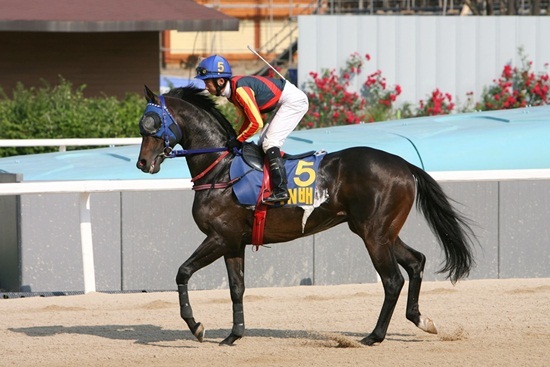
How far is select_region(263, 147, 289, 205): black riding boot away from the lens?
22.1ft

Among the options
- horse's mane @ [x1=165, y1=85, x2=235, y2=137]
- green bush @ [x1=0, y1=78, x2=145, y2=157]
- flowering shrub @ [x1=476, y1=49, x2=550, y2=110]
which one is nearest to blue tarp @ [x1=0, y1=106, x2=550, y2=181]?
green bush @ [x1=0, y1=78, x2=145, y2=157]

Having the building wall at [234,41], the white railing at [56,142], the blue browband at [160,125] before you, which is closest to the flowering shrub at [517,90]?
the white railing at [56,142]

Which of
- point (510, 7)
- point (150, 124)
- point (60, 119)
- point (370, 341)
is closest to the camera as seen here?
point (370, 341)

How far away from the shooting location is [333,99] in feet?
55.3

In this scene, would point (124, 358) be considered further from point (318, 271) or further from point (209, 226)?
point (318, 271)

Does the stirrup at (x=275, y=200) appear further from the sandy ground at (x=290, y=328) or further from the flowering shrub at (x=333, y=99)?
the flowering shrub at (x=333, y=99)

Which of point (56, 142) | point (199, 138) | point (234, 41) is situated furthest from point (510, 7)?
point (199, 138)

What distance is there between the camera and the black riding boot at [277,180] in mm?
6750

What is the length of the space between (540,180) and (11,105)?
25.3 ft

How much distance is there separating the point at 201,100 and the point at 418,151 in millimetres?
4126

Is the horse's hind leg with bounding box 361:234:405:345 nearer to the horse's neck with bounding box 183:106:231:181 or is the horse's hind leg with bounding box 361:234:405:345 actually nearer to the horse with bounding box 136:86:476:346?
the horse with bounding box 136:86:476:346

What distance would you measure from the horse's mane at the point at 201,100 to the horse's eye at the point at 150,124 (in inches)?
12.3

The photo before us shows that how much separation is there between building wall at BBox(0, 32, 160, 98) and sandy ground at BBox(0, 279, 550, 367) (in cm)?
908

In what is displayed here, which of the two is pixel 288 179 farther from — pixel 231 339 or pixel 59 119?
pixel 59 119
